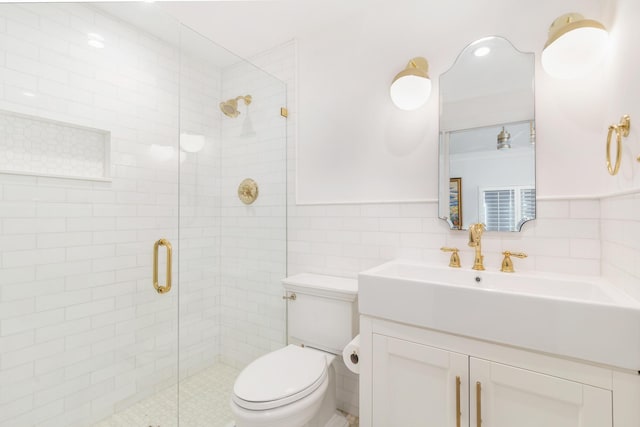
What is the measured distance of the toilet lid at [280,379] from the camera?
1203 millimetres

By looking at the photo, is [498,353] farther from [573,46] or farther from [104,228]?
[104,228]

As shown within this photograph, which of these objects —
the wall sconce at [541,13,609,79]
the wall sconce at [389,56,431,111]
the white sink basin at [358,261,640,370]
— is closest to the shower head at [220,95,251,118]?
the wall sconce at [389,56,431,111]

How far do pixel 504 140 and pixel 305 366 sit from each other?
1494 millimetres

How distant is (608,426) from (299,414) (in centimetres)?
104

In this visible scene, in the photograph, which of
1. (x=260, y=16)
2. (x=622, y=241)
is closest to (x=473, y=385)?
(x=622, y=241)

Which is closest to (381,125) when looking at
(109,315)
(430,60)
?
(430,60)

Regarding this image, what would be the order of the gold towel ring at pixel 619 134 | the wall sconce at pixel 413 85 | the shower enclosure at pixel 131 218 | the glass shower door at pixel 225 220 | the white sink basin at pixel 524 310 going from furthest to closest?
the glass shower door at pixel 225 220 → the wall sconce at pixel 413 85 → the shower enclosure at pixel 131 218 → the gold towel ring at pixel 619 134 → the white sink basin at pixel 524 310

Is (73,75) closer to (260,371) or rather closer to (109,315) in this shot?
(109,315)

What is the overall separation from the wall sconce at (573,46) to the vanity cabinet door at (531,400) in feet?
4.01

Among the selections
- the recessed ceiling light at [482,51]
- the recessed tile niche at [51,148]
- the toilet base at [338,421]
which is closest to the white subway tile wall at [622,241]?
the recessed ceiling light at [482,51]

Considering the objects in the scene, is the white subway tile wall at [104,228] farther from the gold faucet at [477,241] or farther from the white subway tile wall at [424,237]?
the gold faucet at [477,241]

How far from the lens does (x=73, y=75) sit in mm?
1592

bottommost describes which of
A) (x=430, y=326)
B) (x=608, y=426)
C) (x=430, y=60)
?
(x=608, y=426)

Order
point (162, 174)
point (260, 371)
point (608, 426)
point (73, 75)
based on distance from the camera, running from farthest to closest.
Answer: point (162, 174) → point (73, 75) → point (260, 371) → point (608, 426)
